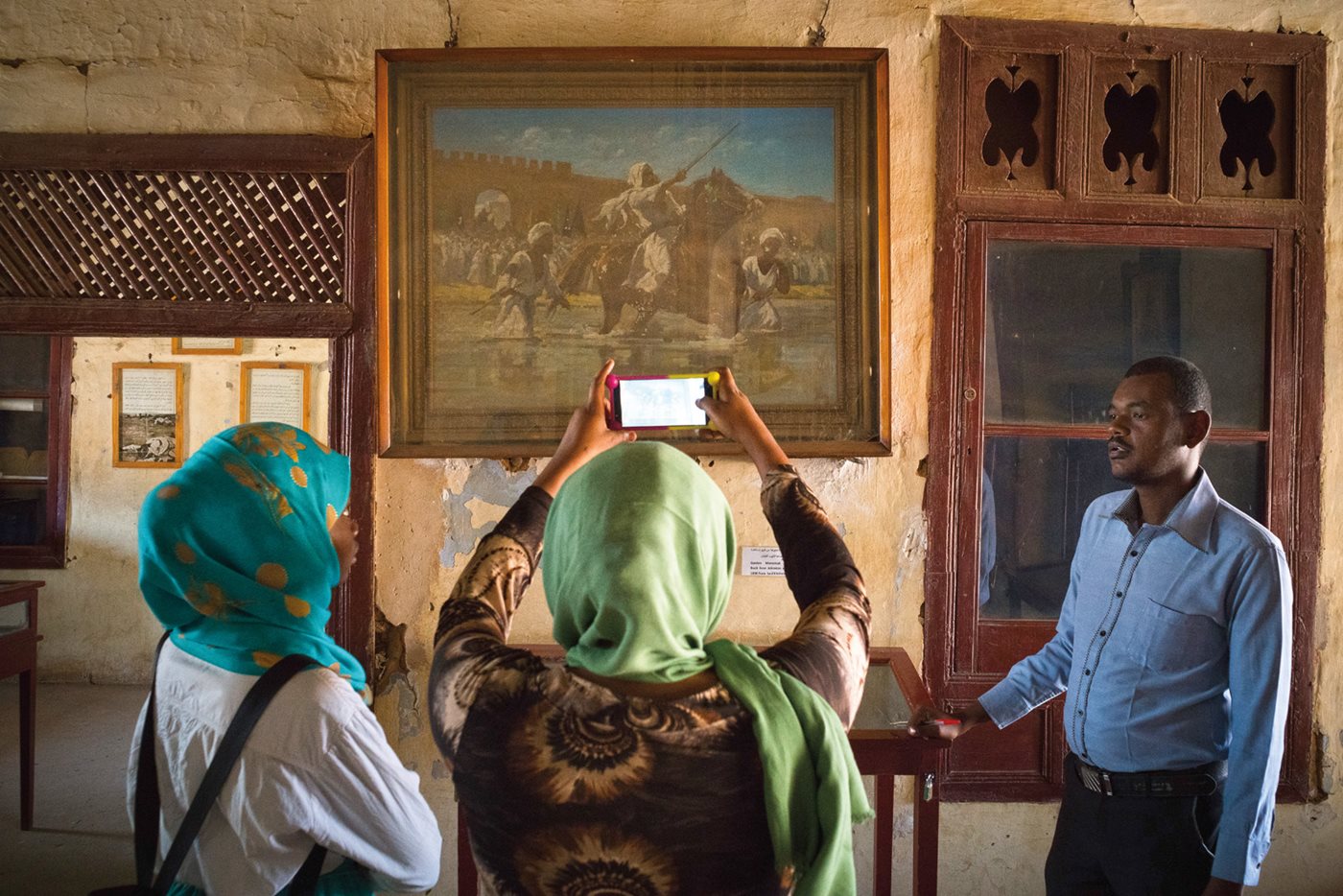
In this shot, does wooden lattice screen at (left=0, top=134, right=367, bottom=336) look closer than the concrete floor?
Yes

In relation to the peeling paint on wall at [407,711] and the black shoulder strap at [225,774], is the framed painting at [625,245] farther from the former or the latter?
the black shoulder strap at [225,774]

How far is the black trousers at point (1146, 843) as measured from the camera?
178 cm

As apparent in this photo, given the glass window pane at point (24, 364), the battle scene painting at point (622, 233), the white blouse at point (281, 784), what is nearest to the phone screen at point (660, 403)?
the white blouse at point (281, 784)

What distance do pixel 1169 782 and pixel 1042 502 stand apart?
3.20ft

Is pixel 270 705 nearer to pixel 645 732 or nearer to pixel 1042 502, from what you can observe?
pixel 645 732

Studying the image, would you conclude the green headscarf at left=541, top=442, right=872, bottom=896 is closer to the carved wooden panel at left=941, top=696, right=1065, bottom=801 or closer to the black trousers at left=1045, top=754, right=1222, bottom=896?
the black trousers at left=1045, top=754, right=1222, bottom=896

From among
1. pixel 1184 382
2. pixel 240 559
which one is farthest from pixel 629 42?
pixel 240 559

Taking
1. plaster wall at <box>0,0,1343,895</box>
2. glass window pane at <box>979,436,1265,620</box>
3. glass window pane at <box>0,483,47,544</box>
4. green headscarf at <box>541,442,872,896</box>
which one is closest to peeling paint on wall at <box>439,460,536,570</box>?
plaster wall at <box>0,0,1343,895</box>

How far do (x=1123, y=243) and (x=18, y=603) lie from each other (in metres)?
4.22

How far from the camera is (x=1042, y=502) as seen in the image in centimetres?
262

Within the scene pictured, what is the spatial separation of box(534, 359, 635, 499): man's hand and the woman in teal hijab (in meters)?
0.44

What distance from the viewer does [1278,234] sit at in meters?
2.58

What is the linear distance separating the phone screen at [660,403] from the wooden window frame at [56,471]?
495 centimetres

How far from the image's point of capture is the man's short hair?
1899mm
